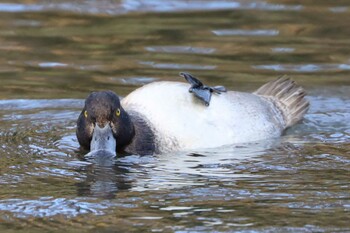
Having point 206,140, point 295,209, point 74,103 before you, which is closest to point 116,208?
point 295,209

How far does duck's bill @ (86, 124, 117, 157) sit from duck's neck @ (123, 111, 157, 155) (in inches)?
13.4

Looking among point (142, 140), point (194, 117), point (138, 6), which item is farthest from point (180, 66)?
Result: point (142, 140)

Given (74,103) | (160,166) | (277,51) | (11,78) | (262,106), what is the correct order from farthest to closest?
(277,51), (11,78), (74,103), (262,106), (160,166)

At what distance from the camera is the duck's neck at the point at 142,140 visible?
31.8 ft

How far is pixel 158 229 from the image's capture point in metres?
7.25

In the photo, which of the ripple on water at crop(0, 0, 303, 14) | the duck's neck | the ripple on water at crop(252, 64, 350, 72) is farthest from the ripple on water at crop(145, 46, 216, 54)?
the duck's neck

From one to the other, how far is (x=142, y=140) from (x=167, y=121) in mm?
280

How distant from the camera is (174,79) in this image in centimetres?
1240

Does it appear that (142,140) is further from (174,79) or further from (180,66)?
(180,66)

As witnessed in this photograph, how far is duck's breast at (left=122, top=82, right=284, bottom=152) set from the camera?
9719mm

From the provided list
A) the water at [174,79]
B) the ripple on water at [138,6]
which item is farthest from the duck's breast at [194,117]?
the ripple on water at [138,6]

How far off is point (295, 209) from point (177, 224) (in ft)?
2.96

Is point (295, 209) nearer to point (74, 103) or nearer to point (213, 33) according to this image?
point (74, 103)

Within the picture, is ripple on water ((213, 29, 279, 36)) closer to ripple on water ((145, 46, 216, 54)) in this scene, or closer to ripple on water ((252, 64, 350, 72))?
ripple on water ((145, 46, 216, 54))
